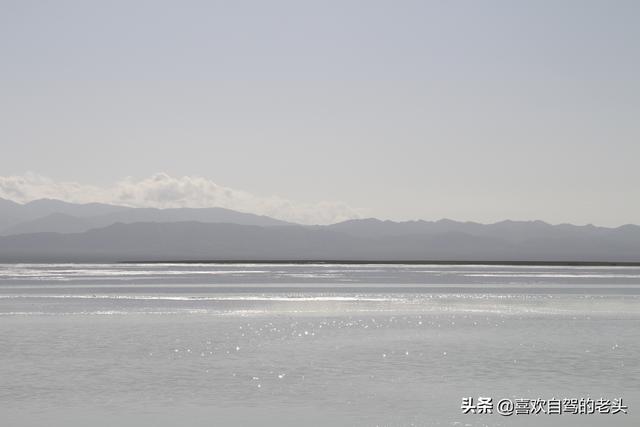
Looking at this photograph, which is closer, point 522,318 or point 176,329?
A: point 176,329

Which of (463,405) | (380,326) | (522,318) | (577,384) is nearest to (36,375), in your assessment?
(463,405)

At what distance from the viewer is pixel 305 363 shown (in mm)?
35344

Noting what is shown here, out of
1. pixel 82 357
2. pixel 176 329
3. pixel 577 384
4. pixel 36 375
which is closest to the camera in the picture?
pixel 577 384

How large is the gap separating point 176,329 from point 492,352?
60.6 ft

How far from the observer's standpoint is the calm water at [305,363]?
25.1 m

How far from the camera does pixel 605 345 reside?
41031 millimetres

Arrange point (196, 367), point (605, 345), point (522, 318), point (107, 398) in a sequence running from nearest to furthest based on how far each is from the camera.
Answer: point (107, 398), point (196, 367), point (605, 345), point (522, 318)

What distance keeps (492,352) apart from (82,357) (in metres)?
16.8

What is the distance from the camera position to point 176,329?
49625 mm

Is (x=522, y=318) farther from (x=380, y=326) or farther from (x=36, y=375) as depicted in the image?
(x=36, y=375)

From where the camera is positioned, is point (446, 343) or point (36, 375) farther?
point (446, 343)

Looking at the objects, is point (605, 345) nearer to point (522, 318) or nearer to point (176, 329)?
point (522, 318)

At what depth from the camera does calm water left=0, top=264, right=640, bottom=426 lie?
82.4 feet

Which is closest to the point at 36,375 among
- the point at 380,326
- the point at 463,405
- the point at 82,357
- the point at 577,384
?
the point at 82,357
